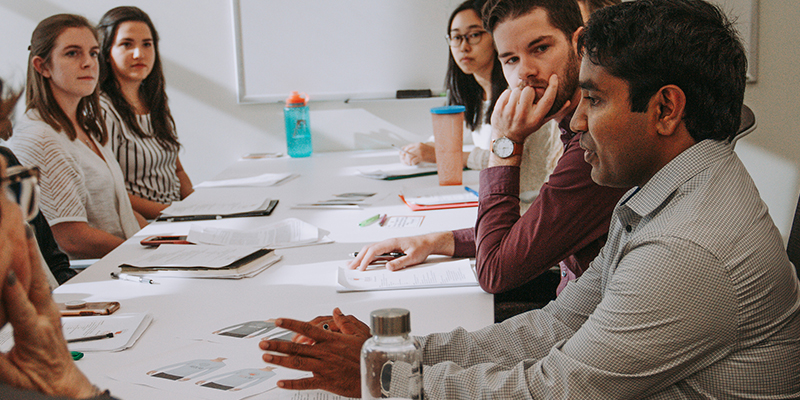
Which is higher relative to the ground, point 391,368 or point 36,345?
point 36,345

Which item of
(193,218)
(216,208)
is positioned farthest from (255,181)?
(193,218)

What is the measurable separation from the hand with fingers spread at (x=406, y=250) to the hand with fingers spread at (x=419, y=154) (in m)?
1.38

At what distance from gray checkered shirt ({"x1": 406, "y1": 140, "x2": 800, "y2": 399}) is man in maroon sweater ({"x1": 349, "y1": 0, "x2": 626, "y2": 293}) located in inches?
16.1

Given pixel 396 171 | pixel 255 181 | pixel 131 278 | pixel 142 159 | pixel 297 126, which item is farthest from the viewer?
pixel 297 126

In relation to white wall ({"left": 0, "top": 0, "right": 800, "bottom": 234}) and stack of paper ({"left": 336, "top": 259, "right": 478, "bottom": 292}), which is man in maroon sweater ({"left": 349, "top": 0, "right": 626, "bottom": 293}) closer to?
stack of paper ({"left": 336, "top": 259, "right": 478, "bottom": 292})

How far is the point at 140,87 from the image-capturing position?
3.03m

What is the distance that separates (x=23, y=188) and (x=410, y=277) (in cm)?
92

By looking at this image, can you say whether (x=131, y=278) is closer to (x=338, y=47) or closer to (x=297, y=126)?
(x=297, y=126)

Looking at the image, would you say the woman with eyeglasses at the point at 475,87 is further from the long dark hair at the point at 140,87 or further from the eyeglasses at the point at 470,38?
the long dark hair at the point at 140,87

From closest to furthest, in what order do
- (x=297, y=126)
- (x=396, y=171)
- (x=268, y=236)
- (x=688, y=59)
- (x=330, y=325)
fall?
(x=688, y=59)
(x=330, y=325)
(x=268, y=236)
(x=396, y=171)
(x=297, y=126)

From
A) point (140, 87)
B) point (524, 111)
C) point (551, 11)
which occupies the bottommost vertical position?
point (524, 111)

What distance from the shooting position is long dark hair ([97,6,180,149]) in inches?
111

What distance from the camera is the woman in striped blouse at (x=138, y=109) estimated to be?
275cm

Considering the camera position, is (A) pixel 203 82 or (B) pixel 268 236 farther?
(A) pixel 203 82
